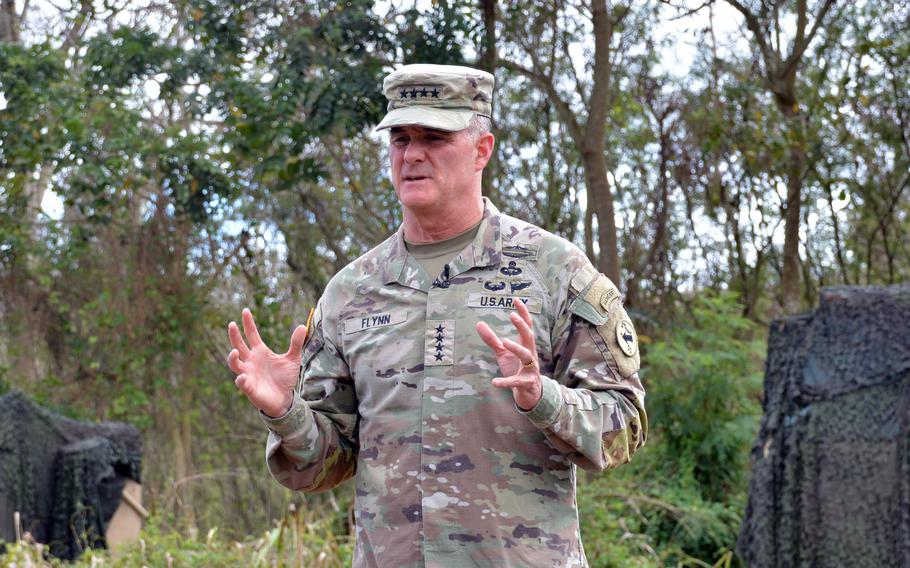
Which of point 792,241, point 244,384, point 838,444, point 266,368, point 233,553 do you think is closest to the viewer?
point 244,384

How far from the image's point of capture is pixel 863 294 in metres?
6.76

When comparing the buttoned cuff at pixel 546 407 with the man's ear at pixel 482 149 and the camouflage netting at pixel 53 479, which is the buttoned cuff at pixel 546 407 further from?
the camouflage netting at pixel 53 479

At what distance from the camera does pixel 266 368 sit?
273 centimetres

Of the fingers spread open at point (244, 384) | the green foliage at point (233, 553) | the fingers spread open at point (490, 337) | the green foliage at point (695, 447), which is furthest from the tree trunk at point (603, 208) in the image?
the fingers spread open at point (490, 337)

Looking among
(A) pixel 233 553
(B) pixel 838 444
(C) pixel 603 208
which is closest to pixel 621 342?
(A) pixel 233 553

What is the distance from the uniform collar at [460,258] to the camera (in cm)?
289

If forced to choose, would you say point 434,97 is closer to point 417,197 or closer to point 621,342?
point 417,197

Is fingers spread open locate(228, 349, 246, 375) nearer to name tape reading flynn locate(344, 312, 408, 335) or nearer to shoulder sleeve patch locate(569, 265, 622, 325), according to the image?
name tape reading flynn locate(344, 312, 408, 335)

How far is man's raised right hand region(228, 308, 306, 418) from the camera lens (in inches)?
105

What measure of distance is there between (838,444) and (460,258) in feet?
→ 14.4

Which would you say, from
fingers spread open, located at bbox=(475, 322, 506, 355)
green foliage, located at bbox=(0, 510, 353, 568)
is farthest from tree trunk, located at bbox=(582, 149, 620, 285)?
fingers spread open, located at bbox=(475, 322, 506, 355)

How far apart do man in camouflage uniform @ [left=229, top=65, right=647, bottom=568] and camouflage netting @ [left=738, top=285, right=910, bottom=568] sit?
4.12m

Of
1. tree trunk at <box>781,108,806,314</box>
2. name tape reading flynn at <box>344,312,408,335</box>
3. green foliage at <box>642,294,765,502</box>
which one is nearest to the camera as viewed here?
name tape reading flynn at <box>344,312,408,335</box>

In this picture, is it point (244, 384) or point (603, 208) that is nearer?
point (244, 384)
